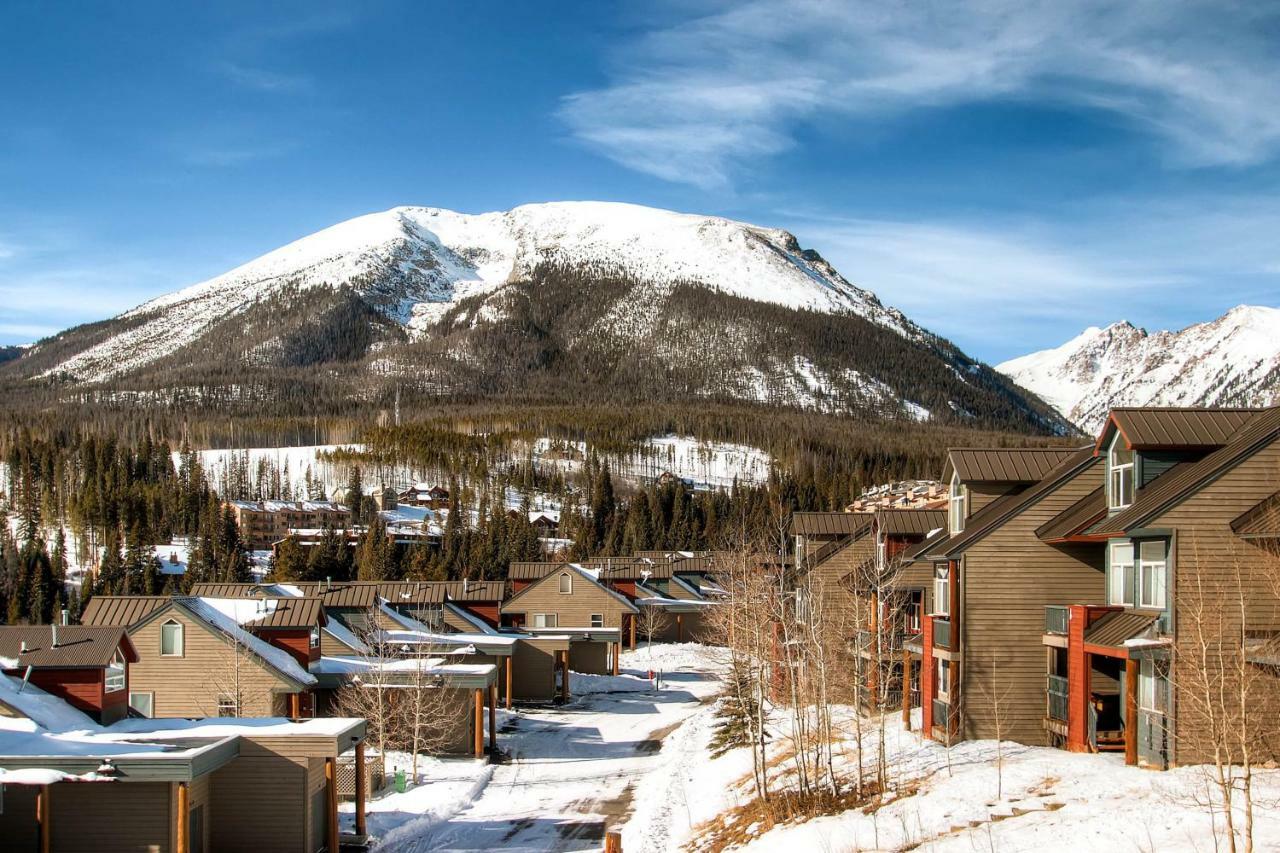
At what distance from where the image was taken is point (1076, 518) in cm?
2842

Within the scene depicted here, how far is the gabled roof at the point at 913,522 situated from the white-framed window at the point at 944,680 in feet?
42.2

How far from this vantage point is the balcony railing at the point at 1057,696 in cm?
2756

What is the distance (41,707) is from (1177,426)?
88.0ft

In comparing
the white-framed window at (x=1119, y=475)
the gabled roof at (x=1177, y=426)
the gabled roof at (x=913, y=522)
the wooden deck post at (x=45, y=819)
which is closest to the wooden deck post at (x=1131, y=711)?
the white-framed window at (x=1119, y=475)

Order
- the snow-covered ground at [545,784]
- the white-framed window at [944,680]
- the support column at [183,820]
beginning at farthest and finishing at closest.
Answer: the snow-covered ground at [545,784]
the white-framed window at [944,680]
the support column at [183,820]

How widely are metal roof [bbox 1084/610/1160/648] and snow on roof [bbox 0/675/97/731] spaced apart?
2352 cm

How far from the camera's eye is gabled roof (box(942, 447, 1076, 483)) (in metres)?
32.6

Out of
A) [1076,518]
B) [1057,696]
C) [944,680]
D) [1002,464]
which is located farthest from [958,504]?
[1057,696]

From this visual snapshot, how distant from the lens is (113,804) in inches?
1003

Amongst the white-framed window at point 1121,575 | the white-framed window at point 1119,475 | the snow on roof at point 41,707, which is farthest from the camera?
the snow on roof at point 41,707

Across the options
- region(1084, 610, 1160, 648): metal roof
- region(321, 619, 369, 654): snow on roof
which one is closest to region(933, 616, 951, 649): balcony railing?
region(1084, 610, 1160, 648): metal roof

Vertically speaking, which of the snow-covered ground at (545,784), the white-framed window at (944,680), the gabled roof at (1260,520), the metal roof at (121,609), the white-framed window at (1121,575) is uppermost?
the gabled roof at (1260,520)

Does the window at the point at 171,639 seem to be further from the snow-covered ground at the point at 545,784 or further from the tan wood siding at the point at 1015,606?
the tan wood siding at the point at 1015,606

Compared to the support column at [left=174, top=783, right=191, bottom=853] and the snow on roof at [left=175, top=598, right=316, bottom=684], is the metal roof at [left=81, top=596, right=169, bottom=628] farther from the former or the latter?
the support column at [left=174, top=783, right=191, bottom=853]
